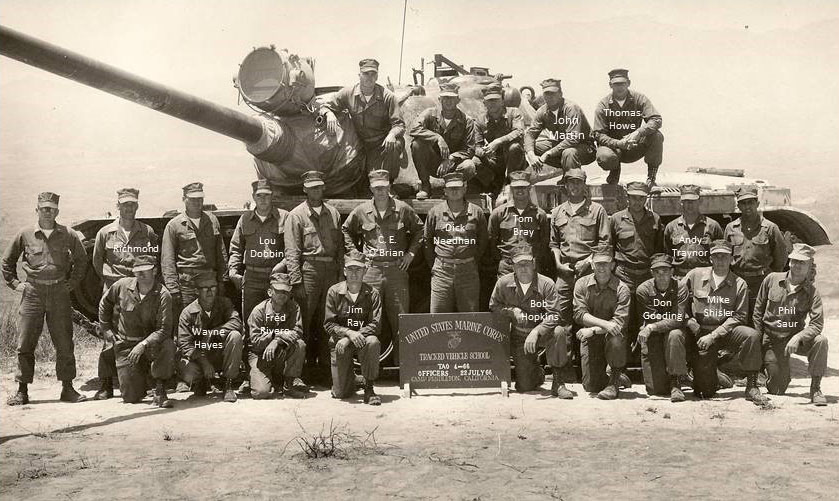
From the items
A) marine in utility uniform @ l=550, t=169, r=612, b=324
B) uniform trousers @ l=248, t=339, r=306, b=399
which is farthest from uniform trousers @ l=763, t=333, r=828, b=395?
uniform trousers @ l=248, t=339, r=306, b=399

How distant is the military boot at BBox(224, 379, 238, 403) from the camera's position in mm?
8762

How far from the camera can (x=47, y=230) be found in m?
9.12

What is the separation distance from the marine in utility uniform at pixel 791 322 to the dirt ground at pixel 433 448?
0.29m

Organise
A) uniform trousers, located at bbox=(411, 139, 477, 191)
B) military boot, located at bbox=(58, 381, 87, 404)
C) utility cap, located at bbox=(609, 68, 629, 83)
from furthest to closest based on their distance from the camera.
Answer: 1. utility cap, located at bbox=(609, 68, 629, 83)
2. uniform trousers, located at bbox=(411, 139, 477, 191)
3. military boot, located at bbox=(58, 381, 87, 404)

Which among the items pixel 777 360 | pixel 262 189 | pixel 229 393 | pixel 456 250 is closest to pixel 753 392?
pixel 777 360

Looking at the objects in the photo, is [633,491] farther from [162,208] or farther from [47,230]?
[162,208]

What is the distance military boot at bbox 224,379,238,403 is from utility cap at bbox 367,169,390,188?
2262mm

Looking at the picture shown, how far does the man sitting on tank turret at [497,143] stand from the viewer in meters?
10.1

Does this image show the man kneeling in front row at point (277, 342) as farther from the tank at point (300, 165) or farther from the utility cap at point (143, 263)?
the tank at point (300, 165)

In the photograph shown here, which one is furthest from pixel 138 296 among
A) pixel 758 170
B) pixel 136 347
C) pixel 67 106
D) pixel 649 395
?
pixel 67 106

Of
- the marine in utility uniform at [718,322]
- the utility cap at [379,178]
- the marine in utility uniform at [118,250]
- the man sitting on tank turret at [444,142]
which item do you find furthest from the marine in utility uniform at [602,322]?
the marine in utility uniform at [118,250]

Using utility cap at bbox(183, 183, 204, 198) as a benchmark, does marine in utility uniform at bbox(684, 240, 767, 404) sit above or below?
below

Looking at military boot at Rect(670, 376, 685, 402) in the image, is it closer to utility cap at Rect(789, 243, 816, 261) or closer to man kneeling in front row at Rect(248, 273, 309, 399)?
utility cap at Rect(789, 243, 816, 261)

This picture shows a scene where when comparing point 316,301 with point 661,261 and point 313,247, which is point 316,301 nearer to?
point 313,247
